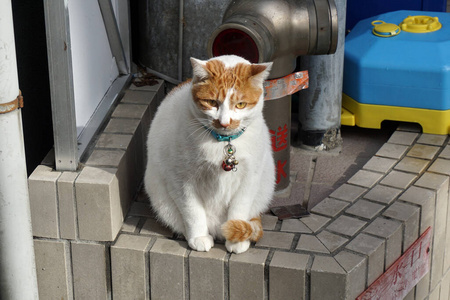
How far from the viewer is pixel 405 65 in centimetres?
311

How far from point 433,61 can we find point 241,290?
4.46 feet

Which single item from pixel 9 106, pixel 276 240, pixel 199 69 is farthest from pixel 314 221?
pixel 9 106

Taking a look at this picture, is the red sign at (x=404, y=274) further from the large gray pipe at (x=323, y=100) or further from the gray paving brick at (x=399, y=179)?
the large gray pipe at (x=323, y=100)

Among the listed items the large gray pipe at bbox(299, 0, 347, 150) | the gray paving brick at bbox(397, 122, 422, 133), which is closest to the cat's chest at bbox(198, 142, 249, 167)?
the large gray pipe at bbox(299, 0, 347, 150)

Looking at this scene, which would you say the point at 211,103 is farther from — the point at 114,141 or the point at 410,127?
the point at 410,127

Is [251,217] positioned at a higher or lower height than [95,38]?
lower

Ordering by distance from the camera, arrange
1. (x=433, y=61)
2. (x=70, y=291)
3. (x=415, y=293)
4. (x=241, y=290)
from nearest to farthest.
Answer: (x=241, y=290) < (x=70, y=291) < (x=415, y=293) < (x=433, y=61)

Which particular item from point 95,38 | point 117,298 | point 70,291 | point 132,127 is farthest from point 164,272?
point 95,38

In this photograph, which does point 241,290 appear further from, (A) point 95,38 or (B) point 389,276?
(A) point 95,38

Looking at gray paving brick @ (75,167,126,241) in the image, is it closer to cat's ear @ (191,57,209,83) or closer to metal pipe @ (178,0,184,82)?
cat's ear @ (191,57,209,83)

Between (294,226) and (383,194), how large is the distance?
1.28 ft

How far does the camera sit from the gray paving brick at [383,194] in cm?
267

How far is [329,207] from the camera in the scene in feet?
8.73

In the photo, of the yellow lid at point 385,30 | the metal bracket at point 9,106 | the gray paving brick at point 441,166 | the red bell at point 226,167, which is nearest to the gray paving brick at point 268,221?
the red bell at point 226,167
